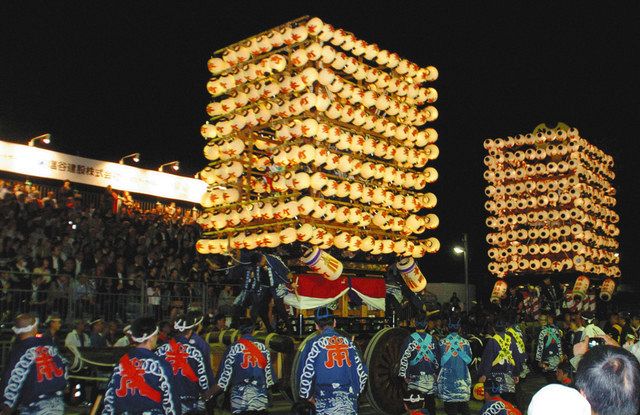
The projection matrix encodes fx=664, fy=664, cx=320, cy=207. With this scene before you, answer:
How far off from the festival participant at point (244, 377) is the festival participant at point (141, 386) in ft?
6.29

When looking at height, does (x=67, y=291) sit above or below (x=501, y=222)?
below

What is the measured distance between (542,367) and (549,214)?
13.5 metres

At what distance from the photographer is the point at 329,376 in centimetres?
619

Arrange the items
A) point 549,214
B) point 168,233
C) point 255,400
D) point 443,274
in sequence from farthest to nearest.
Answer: point 443,274
point 549,214
point 168,233
point 255,400

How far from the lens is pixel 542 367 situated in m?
10.9

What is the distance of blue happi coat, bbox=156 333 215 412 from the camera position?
641 cm

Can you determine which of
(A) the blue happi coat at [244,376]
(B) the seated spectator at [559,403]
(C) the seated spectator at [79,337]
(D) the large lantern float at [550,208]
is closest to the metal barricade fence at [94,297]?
(C) the seated spectator at [79,337]

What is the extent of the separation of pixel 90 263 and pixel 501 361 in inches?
344

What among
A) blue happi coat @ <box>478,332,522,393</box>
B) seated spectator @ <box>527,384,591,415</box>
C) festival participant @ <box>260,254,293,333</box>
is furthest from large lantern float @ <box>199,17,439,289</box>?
seated spectator @ <box>527,384,591,415</box>

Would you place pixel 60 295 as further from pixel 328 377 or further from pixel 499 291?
pixel 499 291

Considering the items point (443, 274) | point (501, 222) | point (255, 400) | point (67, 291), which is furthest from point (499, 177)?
point (255, 400)

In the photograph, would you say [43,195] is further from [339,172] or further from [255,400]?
[255,400]

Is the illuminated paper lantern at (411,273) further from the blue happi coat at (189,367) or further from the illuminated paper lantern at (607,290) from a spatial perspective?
the illuminated paper lantern at (607,290)

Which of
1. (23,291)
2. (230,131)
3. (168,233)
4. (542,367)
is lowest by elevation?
(542,367)
